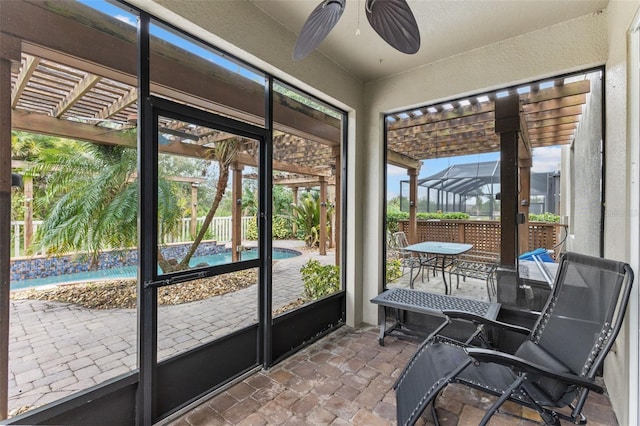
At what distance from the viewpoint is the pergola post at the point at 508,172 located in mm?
3035

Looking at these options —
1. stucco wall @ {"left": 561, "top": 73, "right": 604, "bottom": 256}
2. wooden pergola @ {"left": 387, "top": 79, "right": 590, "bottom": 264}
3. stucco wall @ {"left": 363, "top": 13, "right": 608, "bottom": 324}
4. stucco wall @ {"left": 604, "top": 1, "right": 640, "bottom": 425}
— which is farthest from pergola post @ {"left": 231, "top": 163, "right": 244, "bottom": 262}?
stucco wall @ {"left": 561, "top": 73, "right": 604, "bottom": 256}

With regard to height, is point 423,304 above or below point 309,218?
below

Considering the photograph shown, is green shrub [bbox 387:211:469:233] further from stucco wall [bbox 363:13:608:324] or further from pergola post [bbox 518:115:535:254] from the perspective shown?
pergola post [bbox 518:115:535:254]

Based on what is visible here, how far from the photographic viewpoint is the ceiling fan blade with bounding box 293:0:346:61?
1555 millimetres

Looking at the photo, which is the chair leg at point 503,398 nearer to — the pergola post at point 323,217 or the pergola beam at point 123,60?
the pergola post at point 323,217

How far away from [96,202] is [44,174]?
1.05 feet

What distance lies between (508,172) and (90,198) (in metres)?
3.75

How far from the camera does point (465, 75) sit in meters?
3.10

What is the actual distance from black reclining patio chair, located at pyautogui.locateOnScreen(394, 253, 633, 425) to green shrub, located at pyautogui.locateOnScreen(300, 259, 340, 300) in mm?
1583

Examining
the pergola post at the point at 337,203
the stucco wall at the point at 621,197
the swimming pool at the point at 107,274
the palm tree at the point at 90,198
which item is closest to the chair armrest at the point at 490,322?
the stucco wall at the point at 621,197

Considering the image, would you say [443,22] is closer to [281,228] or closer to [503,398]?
Answer: [281,228]

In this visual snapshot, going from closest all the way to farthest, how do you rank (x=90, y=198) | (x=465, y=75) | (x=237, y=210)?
(x=90, y=198)
(x=237, y=210)
(x=465, y=75)

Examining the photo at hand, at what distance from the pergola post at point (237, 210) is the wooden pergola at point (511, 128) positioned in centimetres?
229

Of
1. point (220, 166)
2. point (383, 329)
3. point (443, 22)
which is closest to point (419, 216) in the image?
point (383, 329)
